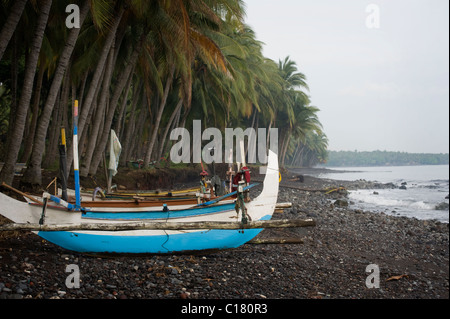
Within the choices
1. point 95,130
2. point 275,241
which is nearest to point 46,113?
point 95,130

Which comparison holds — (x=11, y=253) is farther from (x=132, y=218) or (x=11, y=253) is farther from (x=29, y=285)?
(x=132, y=218)

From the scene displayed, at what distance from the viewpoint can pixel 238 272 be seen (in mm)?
6836

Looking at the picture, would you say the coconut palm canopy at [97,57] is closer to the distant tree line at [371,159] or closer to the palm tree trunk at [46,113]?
the palm tree trunk at [46,113]

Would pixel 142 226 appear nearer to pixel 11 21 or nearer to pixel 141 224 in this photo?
pixel 141 224

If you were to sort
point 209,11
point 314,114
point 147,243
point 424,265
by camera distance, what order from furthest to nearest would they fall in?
point 314,114 < point 209,11 < point 424,265 < point 147,243

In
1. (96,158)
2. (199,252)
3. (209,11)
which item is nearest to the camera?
(199,252)

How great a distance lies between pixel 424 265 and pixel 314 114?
1522 inches

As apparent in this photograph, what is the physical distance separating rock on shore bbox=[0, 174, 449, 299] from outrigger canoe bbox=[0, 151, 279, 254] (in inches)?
9.9

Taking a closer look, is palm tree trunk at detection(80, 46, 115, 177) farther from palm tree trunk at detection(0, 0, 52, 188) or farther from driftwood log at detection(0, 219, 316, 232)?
driftwood log at detection(0, 219, 316, 232)

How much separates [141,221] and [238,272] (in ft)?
7.95

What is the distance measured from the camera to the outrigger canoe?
22.1 ft

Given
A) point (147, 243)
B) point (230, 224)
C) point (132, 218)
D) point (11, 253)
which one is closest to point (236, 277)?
point (230, 224)

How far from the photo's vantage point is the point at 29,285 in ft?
16.8

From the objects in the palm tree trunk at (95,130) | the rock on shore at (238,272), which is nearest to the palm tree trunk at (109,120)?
the palm tree trunk at (95,130)
